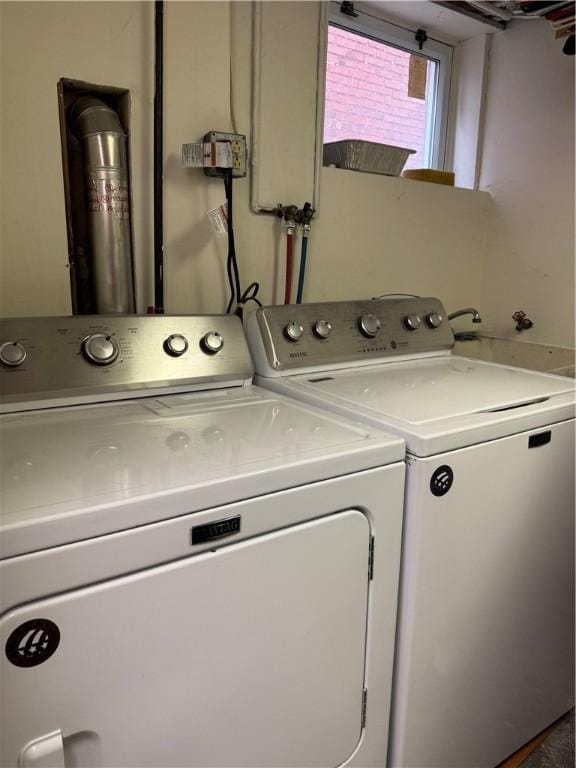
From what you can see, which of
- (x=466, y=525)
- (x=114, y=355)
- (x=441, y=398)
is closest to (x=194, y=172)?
(x=114, y=355)

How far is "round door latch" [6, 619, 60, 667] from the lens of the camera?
69 cm

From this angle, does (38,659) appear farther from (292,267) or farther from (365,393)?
(292,267)

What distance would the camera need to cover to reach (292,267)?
1843 millimetres

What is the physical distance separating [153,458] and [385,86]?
2.06 meters

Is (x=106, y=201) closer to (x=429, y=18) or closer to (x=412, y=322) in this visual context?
(x=412, y=322)

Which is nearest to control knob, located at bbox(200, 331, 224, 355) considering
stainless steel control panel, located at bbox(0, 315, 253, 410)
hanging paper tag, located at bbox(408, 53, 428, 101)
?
stainless steel control panel, located at bbox(0, 315, 253, 410)

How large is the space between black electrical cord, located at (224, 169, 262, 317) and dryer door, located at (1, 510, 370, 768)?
3.07ft

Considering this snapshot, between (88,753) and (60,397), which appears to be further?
(60,397)

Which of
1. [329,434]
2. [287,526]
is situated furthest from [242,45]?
[287,526]

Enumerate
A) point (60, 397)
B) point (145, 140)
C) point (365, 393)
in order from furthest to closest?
point (145, 140)
point (365, 393)
point (60, 397)

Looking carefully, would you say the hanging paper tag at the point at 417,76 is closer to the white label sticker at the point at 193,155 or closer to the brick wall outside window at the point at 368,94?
the brick wall outside window at the point at 368,94

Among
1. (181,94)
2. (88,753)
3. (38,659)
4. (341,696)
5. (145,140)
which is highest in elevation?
(181,94)

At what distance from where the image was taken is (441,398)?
130cm

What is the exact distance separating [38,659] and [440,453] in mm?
724
